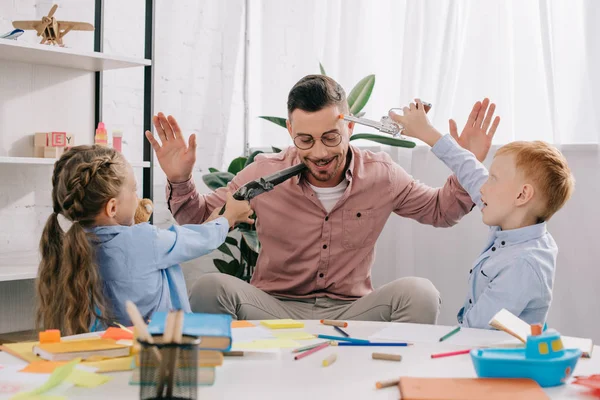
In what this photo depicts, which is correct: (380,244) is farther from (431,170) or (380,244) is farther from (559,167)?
(559,167)

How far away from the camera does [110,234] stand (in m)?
1.76

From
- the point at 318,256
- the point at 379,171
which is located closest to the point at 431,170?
the point at 379,171

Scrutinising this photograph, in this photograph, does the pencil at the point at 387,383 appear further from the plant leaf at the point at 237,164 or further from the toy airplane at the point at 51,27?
the plant leaf at the point at 237,164

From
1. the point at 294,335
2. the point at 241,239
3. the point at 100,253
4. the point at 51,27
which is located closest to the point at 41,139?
the point at 51,27

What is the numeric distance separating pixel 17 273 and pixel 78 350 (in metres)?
1.45

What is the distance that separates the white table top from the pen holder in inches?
4.5

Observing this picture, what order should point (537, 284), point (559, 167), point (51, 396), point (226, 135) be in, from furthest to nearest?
point (226, 135) → point (559, 167) → point (537, 284) → point (51, 396)

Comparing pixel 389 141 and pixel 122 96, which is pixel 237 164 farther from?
pixel 389 141

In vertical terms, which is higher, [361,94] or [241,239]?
[361,94]

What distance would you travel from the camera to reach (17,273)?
A: 2.49m

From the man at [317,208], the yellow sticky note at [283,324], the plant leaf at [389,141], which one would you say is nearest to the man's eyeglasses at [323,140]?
the man at [317,208]

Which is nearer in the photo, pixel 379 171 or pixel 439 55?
pixel 379 171

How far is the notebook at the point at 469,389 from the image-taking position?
956 millimetres

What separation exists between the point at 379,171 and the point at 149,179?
1.08m
